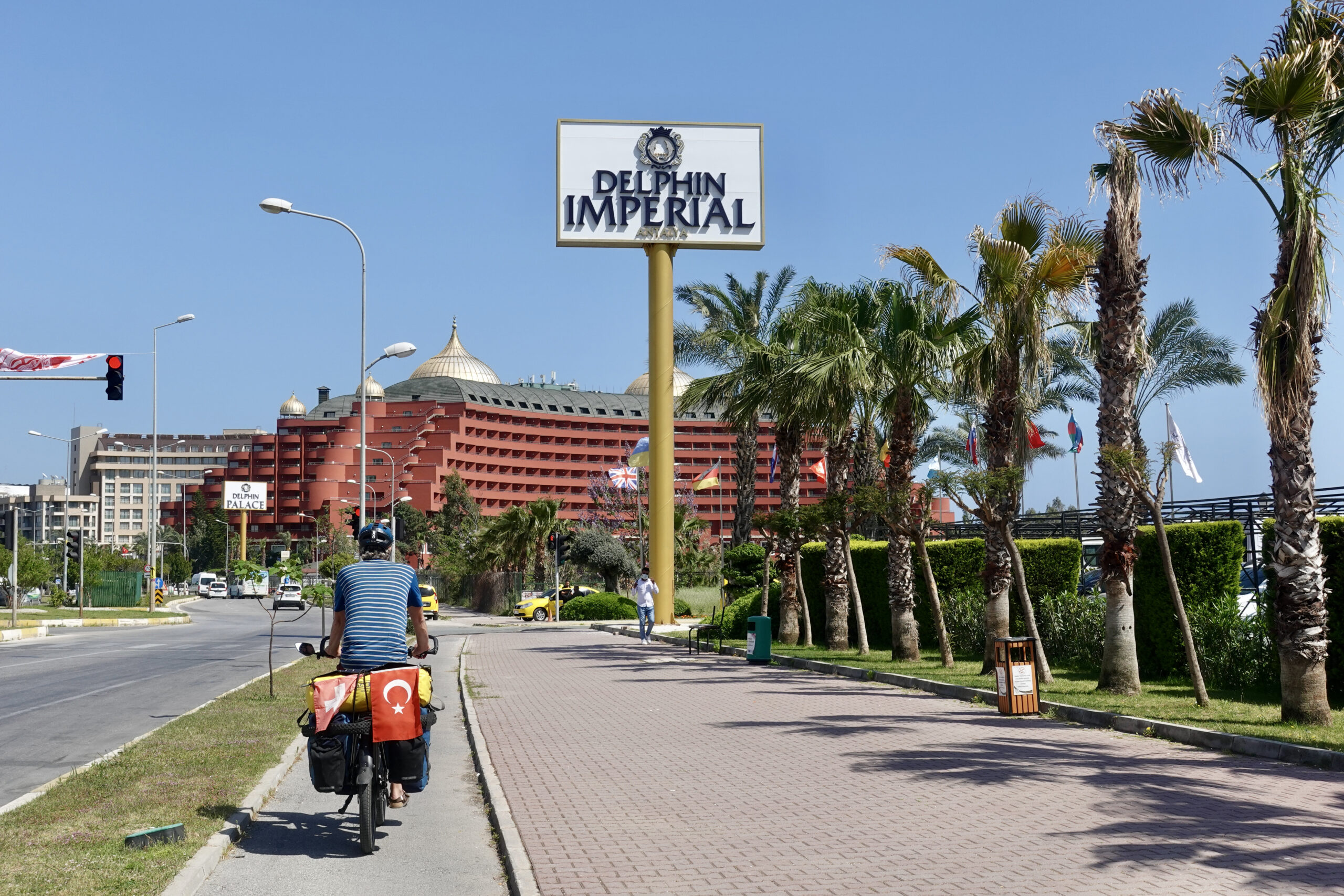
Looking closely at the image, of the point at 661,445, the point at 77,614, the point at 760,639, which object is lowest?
the point at 77,614

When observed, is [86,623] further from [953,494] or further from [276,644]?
[953,494]

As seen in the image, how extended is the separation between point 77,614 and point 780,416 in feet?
131

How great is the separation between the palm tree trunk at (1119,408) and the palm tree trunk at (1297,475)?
296 cm

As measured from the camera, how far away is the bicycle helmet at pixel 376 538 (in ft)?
25.8

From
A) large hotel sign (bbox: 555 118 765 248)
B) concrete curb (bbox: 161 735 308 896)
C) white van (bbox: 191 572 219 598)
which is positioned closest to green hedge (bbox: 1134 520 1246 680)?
concrete curb (bbox: 161 735 308 896)

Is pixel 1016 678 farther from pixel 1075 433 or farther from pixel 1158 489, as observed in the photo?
pixel 1075 433

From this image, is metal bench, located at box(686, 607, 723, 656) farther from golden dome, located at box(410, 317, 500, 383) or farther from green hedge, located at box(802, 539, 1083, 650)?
golden dome, located at box(410, 317, 500, 383)

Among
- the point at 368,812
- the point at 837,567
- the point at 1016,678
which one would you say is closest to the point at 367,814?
the point at 368,812

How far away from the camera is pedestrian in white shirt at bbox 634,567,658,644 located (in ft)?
108

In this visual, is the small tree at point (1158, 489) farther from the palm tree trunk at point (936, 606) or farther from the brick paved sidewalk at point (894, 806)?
the palm tree trunk at point (936, 606)

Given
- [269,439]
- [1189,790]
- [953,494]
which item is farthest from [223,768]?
[269,439]

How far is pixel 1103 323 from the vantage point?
1603cm

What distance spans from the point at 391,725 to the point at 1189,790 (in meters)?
5.87

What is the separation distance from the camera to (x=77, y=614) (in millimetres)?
53688
